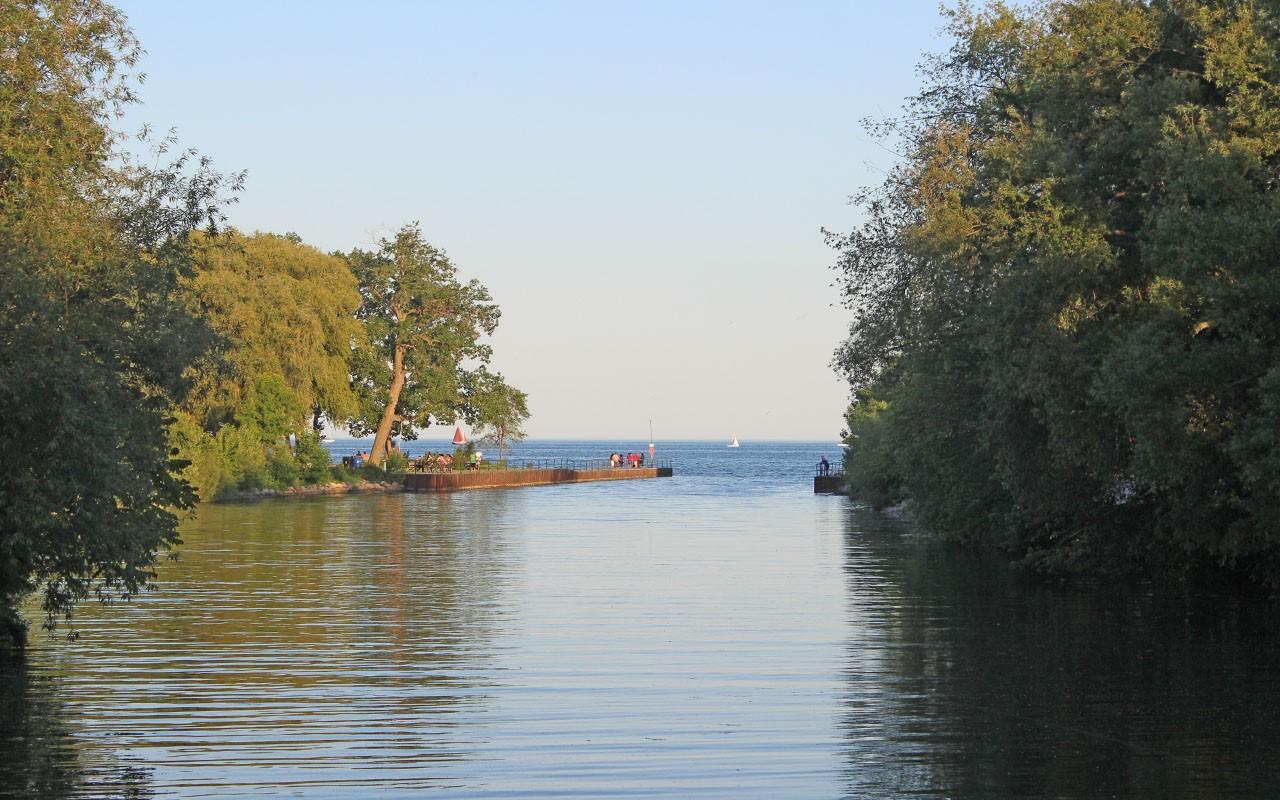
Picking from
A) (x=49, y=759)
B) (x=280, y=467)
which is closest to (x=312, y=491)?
(x=280, y=467)

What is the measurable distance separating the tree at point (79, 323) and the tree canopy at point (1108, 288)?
42.7 feet

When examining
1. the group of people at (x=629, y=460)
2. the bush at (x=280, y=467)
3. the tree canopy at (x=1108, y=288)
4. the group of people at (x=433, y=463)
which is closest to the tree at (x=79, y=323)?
the tree canopy at (x=1108, y=288)

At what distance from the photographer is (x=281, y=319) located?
239ft

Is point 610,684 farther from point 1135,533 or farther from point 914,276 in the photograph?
point 914,276

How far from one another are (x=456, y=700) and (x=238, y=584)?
45.4ft

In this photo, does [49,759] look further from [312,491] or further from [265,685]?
[312,491]

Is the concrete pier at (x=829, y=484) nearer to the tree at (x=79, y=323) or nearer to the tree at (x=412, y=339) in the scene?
the tree at (x=412, y=339)

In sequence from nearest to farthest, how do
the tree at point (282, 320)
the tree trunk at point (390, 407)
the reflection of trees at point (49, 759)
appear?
the reflection of trees at point (49, 759), the tree at point (282, 320), the tree trunk at point (390, 407)

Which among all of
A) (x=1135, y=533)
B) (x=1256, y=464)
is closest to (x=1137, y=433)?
(x=1256, y=464)

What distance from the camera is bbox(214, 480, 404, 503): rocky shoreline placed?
6762cm

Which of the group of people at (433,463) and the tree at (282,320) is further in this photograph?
the group of people at (433,463)

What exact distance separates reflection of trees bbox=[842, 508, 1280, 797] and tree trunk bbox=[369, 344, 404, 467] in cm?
6229

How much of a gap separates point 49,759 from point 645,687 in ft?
21.0

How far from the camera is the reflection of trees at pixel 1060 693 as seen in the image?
12.7 m
